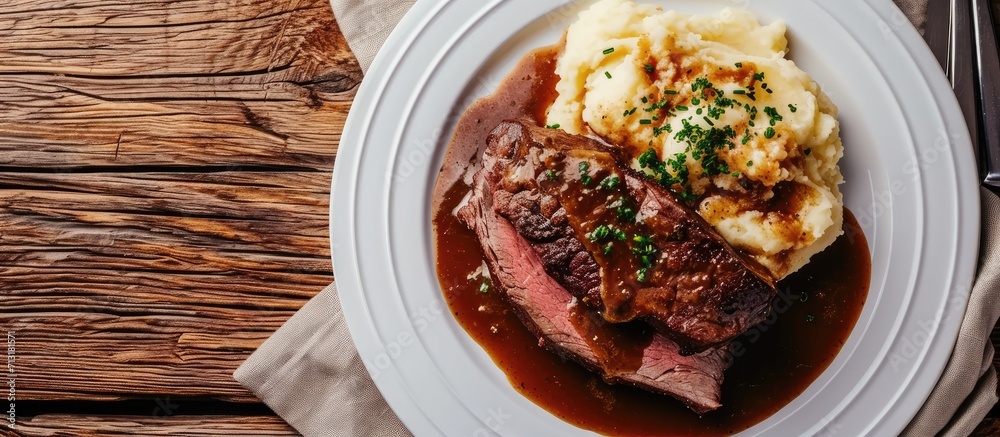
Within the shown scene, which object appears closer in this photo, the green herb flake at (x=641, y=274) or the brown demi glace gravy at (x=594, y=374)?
the green herb flake at (x=641, y=274)

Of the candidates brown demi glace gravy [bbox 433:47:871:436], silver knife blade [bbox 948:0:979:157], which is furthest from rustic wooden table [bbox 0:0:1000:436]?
silver knife blade [bbox 948:0:979:157]

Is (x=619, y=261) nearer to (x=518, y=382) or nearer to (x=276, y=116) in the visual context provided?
(x=518, y=382)

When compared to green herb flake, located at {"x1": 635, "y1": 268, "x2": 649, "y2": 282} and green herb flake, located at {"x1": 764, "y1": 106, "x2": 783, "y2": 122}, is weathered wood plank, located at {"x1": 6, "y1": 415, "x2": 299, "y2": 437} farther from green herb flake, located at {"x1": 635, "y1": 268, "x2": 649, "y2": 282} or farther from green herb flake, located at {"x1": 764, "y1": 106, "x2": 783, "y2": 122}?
green herb flake, located at {"x1": 764, "y1": 106, "x2": 783, "y2": 122}

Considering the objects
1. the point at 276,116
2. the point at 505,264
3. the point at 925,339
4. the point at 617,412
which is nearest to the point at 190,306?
the point at 276,116

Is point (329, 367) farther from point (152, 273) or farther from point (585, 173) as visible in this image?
point (585, 173)

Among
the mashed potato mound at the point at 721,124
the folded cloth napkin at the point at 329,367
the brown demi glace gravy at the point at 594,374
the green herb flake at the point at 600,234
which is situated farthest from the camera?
the folded cloth napkin at the point at 329,367

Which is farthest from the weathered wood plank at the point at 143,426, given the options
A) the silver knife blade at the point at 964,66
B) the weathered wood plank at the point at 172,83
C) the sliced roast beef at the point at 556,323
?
the silver knife blade at the point at 964,66

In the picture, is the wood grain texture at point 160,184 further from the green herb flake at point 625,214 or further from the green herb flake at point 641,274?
the green herb flake at point 641,274
